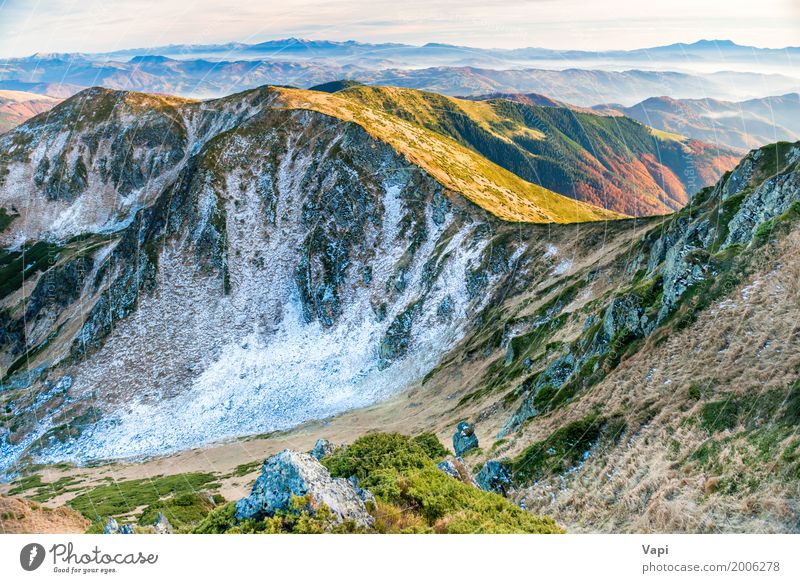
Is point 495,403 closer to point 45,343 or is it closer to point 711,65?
point 711,65

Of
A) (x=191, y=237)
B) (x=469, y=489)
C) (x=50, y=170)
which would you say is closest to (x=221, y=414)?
(x=191, y=237)

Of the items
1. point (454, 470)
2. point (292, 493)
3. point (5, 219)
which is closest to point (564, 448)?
point (454, 470)

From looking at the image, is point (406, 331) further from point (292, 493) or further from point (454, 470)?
point (292, 493)

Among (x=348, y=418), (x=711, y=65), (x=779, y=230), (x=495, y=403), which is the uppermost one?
(x=711, y=65)

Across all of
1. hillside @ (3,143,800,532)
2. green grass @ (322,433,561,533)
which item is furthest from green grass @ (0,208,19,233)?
green grass @ (322,433,561,533)

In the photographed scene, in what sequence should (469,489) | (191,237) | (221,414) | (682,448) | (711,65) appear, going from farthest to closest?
(191,237), (221,414), (711,65), (469,489), (682,448)

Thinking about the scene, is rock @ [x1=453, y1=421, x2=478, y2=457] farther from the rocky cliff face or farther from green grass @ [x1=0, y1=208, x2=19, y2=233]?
green grass @ [x1=0, y1=208, x2=19, y2=233]
